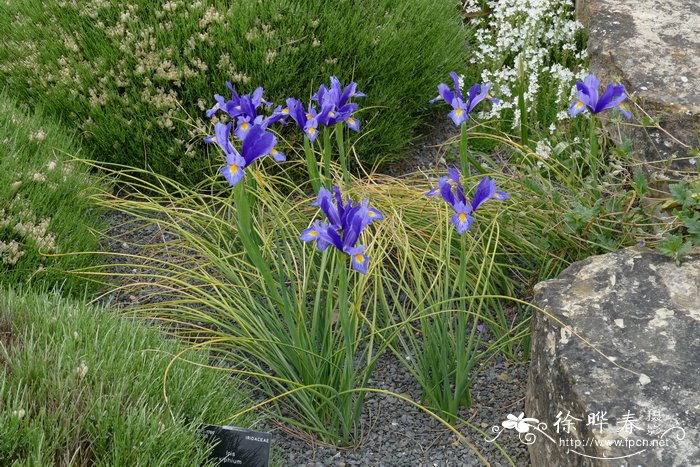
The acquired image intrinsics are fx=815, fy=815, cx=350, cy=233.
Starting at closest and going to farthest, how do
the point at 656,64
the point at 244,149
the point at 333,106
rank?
the point at 244,149
the point at 333,106
the point at 656,64

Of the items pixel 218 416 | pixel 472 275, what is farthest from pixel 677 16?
pixel 218 416

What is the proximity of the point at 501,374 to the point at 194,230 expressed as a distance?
1579 mm

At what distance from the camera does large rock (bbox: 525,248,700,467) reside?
7.33ft

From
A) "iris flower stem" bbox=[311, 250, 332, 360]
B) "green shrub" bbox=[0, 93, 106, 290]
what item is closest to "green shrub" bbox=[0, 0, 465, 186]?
"green shrub" bbox=[0, 93, 106, 290]

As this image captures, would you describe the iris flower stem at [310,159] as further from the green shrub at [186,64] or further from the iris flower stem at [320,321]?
the green shrub at [186,64]

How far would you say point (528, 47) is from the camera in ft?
16.0

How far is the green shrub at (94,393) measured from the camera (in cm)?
211

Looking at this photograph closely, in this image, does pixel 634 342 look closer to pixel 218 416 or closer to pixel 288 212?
pixel 218 416

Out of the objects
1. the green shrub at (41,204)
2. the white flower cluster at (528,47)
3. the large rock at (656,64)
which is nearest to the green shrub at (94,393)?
the green shrub at (41,204)

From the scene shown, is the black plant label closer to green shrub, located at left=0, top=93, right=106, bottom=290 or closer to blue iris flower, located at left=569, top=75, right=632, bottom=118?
green shrub, located at left=0, top=93, right=106, bottom=290

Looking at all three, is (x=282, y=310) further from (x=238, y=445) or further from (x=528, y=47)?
(x=528, y=47)

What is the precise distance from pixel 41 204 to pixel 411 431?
183 cm

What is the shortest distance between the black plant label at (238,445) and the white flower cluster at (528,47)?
2.75 meters

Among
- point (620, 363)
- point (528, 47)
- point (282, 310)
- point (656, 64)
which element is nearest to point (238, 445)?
point (282, 310)
